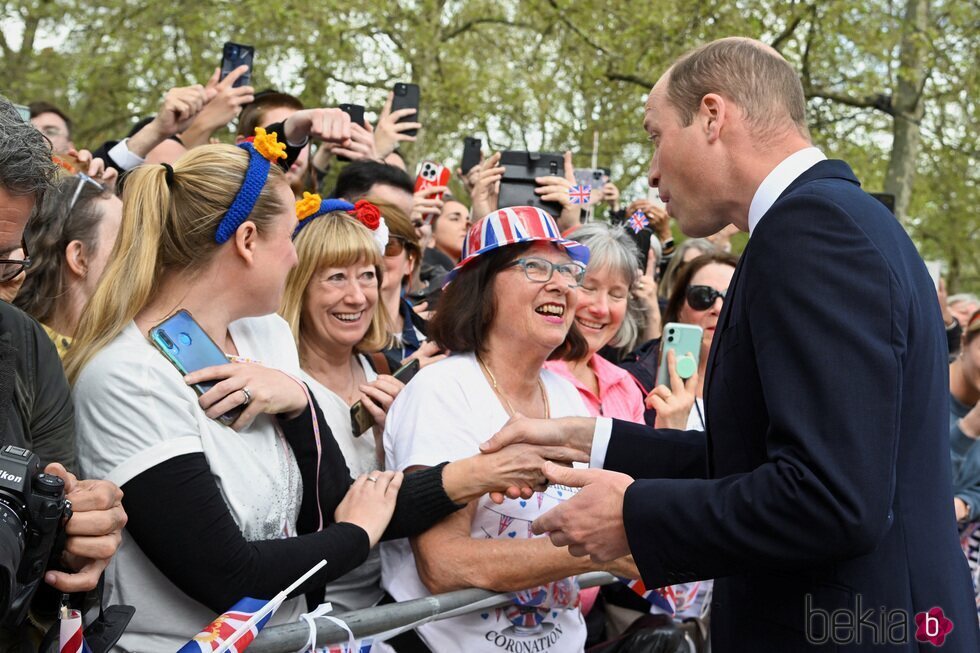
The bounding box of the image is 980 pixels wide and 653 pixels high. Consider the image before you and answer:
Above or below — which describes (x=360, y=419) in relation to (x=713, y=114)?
below

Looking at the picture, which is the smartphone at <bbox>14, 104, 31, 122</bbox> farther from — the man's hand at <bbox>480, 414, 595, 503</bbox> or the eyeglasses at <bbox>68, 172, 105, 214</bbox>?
the man's hand at <bbox>480, 414, 595, 503</bbox>

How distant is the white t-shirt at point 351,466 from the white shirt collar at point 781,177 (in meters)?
1.72

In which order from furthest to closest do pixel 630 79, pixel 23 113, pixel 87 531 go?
pixel 630 79 < pixel 23 113 < pixel 87 531

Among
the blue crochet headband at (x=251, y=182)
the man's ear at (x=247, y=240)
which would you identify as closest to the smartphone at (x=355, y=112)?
the blue crochet headband at (x=251, y=182)

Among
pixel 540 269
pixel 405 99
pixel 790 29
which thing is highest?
pixel 790 29

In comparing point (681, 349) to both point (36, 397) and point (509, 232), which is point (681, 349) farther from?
point (36, 397)

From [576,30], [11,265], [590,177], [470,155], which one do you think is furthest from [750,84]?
[576,30]

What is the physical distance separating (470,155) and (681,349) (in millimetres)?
2482

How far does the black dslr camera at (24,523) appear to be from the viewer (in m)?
1.95

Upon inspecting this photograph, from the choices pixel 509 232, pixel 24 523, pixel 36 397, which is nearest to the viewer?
pixel 24 523

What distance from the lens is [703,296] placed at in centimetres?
567

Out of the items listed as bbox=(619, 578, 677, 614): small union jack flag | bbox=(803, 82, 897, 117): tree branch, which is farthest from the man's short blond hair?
bbox=(803, 82, 897, 117): tree branch

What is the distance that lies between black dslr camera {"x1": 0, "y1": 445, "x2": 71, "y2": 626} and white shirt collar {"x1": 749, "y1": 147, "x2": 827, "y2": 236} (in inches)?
64.0

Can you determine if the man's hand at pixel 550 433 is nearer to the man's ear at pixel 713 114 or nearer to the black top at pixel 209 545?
the black top at pixel 209 545
